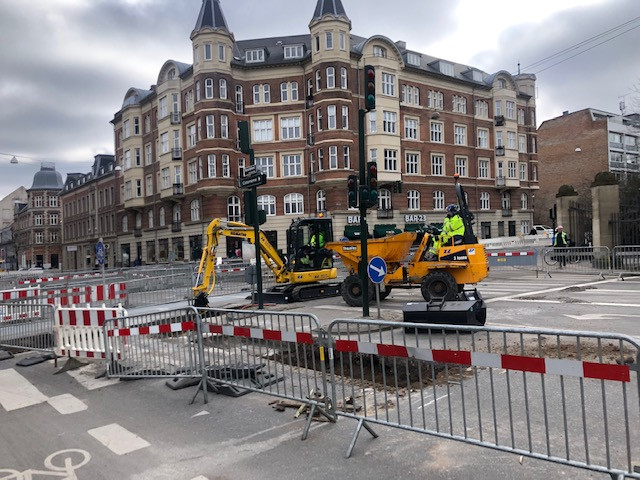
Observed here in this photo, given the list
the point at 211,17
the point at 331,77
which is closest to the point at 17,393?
the point at 331,77

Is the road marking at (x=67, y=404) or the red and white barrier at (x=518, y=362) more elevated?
the red and white barrier at (x=518, y=362)

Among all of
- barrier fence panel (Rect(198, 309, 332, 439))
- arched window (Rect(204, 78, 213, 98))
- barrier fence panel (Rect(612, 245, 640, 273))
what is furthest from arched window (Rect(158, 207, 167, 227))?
barrier fence panel (Rect(198, 309, 332, 439))

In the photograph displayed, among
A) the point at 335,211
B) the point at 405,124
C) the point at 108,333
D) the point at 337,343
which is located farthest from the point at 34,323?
the point at 405,124

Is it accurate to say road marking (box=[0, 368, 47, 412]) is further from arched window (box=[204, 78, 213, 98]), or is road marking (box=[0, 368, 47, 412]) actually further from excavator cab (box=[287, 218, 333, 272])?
arched window (box=[204, 78, 213, 98])

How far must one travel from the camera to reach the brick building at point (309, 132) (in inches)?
1474

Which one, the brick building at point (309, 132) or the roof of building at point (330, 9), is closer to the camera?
the roof of building at point (330, 9)

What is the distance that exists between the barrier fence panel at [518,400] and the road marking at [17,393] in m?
4.05

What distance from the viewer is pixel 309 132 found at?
39.3 m

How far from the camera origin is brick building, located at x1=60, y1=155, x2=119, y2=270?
55.9 m

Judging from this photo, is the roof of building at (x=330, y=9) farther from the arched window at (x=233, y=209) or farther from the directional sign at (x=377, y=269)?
the directional sign at (x=377, y=269)

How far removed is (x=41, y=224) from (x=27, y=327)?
3517 inches

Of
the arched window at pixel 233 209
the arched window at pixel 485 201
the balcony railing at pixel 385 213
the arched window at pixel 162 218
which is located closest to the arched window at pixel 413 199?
the balcony railing at pixel 385 213

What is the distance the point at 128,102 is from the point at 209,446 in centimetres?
5223

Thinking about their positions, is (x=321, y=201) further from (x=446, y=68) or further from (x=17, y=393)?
(x=17, y=393)
